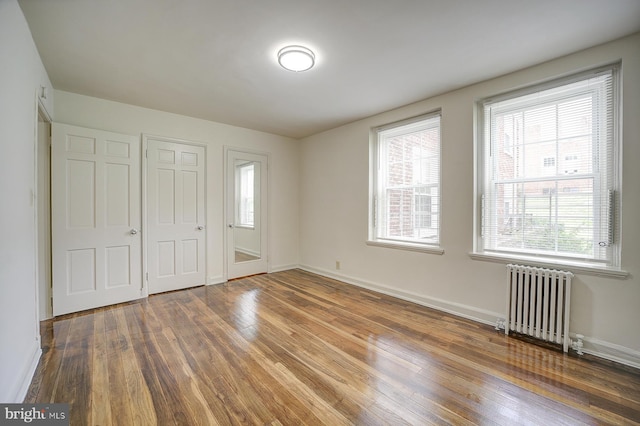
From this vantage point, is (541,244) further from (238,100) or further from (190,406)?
(238,100)

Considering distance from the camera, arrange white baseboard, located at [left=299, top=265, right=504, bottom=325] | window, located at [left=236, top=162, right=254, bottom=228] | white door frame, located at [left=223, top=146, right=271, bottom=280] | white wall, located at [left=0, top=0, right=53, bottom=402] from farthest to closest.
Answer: window, located at [left=236, top=162, right=254, bottom=228], white door frame, located at [left=223, top=146, right=271, bottom=280], white baseboard, located at [left=299, top=265, right=504, bottom=325], white wall, located at [left=0, top=0, right=53, bottom=402]

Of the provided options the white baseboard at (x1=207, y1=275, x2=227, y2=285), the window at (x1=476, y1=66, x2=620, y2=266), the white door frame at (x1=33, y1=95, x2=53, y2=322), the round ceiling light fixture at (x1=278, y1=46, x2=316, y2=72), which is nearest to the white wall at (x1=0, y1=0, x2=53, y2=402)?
the white door frame at (x1=33, y1=95, x2=53, y2=322)

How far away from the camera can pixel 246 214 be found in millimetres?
4781

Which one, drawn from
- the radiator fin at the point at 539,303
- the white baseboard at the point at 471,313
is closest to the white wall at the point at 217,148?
the white baseboard at the point at 471,313

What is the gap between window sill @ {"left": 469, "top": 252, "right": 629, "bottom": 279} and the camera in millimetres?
2215

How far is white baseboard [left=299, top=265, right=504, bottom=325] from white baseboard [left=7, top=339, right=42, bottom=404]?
356 cm

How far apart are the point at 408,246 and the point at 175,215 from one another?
11.2 ft

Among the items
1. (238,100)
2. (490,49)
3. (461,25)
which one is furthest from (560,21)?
(238,100)

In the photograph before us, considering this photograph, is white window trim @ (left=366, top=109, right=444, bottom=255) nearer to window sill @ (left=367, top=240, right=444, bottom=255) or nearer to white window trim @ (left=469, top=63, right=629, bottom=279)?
window sill @ (left=367, top=240, right=444, bottom=255)

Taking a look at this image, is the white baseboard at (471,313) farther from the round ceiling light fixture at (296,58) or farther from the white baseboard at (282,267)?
the round ceiling light fixture at (296,58)

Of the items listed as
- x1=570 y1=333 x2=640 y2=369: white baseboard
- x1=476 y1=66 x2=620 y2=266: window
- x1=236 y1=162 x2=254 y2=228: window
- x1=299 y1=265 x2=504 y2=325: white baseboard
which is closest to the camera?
x1=570 y1=333 x2=640 y2=369: white baseboard

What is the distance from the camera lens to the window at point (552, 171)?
232 centimetres

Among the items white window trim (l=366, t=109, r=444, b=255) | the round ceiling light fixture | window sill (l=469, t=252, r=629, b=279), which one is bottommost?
window sill (l=469, t=252, r=629, b=279)

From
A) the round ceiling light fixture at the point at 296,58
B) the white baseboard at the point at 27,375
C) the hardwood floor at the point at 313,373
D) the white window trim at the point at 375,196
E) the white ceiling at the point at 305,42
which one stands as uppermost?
the white ceiling at the point at 305,42
